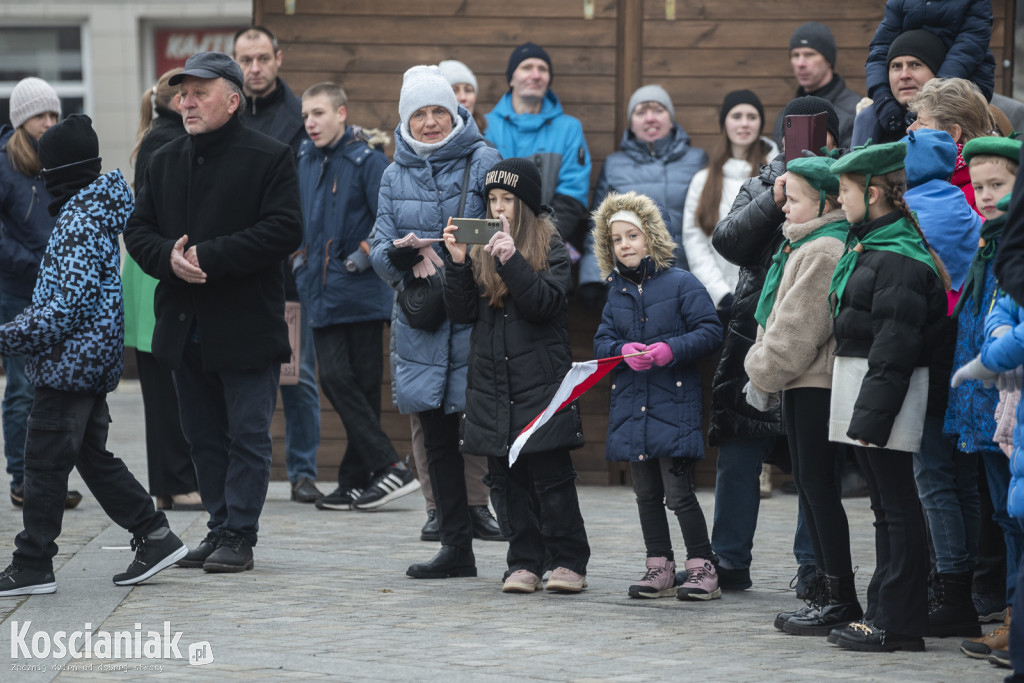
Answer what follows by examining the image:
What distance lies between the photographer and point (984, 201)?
5.70 metres

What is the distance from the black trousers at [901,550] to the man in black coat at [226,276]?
9.57 ft

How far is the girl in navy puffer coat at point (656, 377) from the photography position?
6734 mm

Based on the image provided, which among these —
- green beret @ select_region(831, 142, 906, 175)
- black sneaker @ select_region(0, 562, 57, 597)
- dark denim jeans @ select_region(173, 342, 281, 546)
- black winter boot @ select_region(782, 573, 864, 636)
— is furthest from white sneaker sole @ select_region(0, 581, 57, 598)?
green beret @ select_region(831, 142, 906, 175)

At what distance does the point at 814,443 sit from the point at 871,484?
0.95 feet

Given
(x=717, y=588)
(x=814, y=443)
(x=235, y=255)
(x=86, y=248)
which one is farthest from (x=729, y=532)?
(x=86, y=248)

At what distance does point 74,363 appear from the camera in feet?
21.8

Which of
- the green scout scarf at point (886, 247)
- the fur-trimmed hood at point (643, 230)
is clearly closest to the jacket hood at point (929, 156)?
the green scout scarf at point (886, 247)

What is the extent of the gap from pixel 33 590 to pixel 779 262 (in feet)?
11.2

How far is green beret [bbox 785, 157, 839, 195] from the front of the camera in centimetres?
602

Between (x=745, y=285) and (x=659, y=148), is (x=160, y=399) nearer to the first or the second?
(x=659, y=148)

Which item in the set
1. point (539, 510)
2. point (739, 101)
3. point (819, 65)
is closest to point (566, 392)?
point (539, 510)

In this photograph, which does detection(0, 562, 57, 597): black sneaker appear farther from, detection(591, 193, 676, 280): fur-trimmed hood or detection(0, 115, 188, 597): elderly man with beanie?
detection(591, 193, 676, 280): fur-trimmed hood

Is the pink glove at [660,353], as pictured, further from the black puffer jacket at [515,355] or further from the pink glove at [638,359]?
the black puffer jacket at [515,355]

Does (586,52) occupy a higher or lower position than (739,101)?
higher
